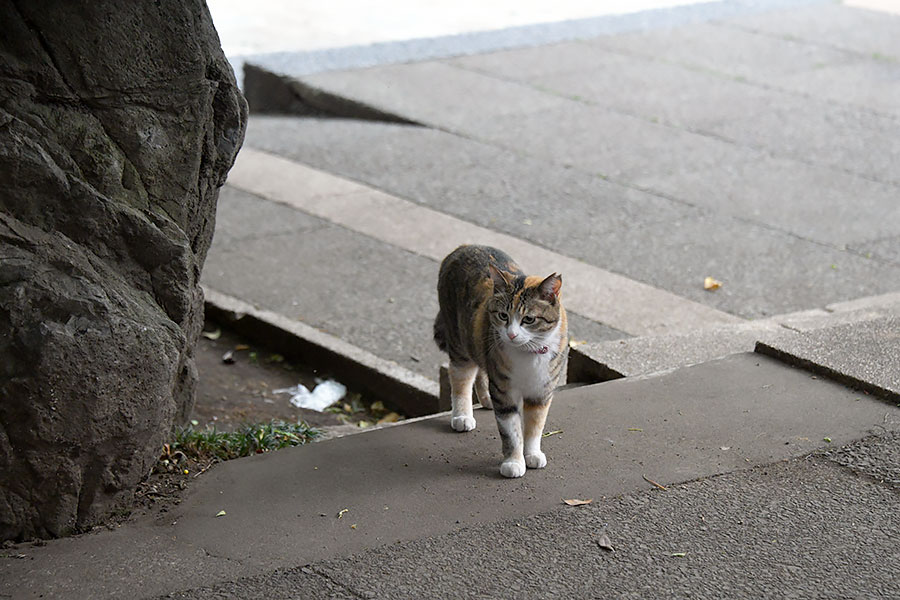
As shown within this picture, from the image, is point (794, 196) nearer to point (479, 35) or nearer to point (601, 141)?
point (601, 141)

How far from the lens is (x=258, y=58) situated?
11789mm

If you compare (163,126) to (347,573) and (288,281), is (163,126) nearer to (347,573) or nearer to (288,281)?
(347,573)

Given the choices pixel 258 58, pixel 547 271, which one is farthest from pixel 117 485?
pixel 258 58

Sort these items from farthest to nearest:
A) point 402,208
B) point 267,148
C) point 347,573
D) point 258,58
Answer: point 258,58, point 267,148, point 402,208, point 347,573

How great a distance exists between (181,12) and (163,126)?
425 millimetres

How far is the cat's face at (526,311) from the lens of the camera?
4.08 metres

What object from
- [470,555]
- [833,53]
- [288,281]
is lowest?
[288,281]

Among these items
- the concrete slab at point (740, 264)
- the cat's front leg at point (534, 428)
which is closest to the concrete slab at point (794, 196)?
the concrete slab at point (740, 264)

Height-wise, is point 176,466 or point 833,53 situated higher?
point 833,53

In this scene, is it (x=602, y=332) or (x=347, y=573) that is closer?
(x=347, y=573)

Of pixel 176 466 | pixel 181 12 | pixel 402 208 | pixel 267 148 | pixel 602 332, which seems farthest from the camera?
pixel 267 148

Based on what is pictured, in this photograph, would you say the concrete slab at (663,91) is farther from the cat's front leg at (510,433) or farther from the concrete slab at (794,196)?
the cat's front leg at (510,433)

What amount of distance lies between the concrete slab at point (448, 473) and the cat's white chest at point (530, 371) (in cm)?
34

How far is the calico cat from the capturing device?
4117 millimetres
